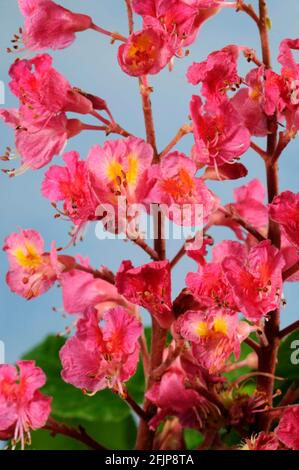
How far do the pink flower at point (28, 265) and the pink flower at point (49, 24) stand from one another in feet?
0.61

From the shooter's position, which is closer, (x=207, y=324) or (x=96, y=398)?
(x=207, y=324)

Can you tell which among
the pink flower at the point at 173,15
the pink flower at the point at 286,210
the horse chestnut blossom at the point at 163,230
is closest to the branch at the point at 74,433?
the horse chestnut blossom at the point at 163,230

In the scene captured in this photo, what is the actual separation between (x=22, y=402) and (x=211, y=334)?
20 centimetres

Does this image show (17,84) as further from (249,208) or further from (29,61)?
(249,208)

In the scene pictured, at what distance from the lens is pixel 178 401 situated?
0.82 meters

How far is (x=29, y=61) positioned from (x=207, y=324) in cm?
30

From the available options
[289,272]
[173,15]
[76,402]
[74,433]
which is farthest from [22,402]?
[76,402]

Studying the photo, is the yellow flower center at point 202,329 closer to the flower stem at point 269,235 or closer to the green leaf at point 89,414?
the flower stem at point 269,235

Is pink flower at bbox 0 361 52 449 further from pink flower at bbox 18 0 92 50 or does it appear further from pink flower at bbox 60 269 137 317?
pink flower at bbox 18 0 92 50

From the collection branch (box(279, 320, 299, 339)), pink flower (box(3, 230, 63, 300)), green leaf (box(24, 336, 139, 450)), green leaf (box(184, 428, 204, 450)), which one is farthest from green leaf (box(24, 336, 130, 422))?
branch (box(279, 320, 299, 339))

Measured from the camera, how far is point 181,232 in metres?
0.81

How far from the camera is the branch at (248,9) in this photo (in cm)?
84

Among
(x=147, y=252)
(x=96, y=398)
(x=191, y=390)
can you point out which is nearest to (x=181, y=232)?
(x=147, y=252)
